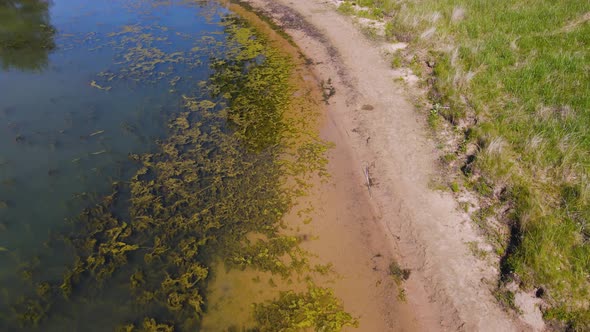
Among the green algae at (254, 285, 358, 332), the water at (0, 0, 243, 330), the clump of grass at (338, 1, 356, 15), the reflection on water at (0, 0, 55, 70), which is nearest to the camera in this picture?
the green algae at (254, 285, 358, 332)

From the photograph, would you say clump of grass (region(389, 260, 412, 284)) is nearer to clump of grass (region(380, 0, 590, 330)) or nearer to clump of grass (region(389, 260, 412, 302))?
clump of grass (region(389, 260, 412, 302))

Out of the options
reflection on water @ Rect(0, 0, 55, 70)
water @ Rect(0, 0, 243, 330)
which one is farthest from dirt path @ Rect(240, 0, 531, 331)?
reflection on water @ Rect(0, 0, 55, 70)

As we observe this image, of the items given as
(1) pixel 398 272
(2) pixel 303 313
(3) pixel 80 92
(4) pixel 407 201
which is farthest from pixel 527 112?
(3) pixel 80 92

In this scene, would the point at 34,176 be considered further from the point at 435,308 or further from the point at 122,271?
the point at 435,308

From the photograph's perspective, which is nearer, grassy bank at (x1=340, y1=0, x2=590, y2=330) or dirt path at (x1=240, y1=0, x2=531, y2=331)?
dirt path at (x1=240, y1=0, x2=531, y2=331)

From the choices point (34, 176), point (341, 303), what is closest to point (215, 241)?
point (341, 303)

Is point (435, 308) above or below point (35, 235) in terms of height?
above

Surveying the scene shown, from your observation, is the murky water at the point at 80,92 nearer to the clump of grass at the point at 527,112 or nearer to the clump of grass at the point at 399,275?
the clump of grass at the point at 399,275
